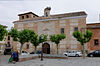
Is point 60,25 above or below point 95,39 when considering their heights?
above

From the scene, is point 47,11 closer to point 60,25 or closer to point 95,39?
point 60,25

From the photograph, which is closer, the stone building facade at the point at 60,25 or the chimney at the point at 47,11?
the stone building facade at the point at 60,25

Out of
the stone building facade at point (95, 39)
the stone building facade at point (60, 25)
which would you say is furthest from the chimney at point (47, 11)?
the stone building facade at point (95, 39)

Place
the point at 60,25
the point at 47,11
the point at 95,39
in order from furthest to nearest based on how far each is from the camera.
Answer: the point at 47,11
the point at 60,25
the point at 95,39

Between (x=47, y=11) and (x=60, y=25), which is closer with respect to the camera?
(x=60, y=25)

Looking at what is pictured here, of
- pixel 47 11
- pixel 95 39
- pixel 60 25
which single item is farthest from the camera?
pixel 47 11

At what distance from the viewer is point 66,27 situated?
28.4 m

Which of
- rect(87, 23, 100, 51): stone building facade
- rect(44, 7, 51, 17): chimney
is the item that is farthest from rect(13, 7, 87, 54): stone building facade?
rect(87, 23, 100, 51): stone building facade

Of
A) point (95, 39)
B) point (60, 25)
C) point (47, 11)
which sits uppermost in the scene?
point (47, 11)

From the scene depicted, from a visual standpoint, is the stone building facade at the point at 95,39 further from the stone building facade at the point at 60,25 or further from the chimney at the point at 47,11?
the chimney at the point at 47,11

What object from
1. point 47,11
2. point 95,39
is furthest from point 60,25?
point 95,39

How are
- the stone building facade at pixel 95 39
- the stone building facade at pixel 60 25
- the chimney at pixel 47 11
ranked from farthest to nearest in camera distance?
the chimney at pixel 47 11
the stone building facade at pixel 60 25
the stone building facade at pixel 95 39

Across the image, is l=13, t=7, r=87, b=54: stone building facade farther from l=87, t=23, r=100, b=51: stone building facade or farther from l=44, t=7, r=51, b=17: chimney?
l=87, t=23, r=100, b=51: stone building facade

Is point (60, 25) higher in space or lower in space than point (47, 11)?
lower
